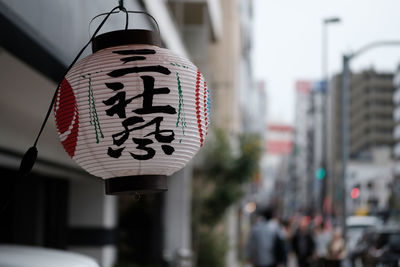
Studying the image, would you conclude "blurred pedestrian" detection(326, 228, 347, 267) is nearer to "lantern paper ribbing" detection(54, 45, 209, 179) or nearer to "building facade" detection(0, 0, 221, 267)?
"building facade" detection(0, 0, 221, 267)

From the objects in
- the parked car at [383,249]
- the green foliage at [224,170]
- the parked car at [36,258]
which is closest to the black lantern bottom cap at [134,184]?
the parked car at [36,258]

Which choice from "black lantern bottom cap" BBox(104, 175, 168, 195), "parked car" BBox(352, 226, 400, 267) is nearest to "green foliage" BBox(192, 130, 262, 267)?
"parked car" BBox(352, 226, 400, 267)

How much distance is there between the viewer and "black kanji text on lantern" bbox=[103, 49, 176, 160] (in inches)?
139

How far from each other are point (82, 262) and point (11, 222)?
18.5ft

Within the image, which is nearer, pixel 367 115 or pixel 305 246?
pixel 305 246

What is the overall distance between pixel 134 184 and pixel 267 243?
778cm

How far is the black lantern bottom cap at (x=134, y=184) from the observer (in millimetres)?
3770

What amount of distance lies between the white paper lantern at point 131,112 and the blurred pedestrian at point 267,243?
7568 mm

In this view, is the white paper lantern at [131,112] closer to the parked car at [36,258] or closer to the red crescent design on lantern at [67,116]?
the red crescent design on lantern at [67,116]

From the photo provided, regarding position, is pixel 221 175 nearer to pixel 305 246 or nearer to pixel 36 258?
pixel 305 246

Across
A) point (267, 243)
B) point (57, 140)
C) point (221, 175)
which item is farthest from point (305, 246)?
point (57, 140)

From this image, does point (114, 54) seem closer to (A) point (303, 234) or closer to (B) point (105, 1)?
(B) point (105, 1)

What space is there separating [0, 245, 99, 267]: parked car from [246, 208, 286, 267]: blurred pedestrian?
6.82 meters

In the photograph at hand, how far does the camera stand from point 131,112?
139 inches
